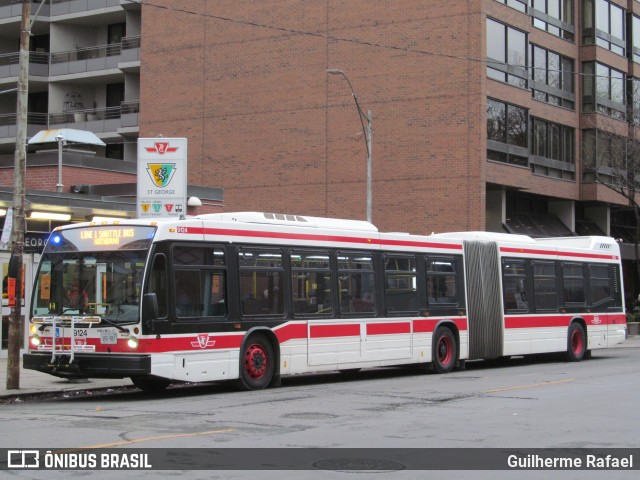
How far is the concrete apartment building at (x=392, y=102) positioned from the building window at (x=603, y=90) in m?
0.07

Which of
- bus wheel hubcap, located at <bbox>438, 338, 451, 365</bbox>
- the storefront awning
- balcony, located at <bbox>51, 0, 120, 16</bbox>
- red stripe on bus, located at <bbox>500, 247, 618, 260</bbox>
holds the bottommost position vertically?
bus wheel hubcap, located at <bbox>438, 338, 451, 365</bbox>

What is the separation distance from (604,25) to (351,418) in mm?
39899

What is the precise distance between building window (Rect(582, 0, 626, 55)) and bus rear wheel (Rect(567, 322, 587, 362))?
25082mm

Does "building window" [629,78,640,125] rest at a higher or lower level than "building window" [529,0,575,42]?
lower

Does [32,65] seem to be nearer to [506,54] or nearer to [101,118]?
[101,118]

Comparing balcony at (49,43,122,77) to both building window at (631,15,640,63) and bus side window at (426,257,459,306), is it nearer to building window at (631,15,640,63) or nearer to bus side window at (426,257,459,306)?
building window at (631,15,640,63)

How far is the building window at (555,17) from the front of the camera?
43281mm

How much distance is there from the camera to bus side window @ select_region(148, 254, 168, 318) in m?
14.9

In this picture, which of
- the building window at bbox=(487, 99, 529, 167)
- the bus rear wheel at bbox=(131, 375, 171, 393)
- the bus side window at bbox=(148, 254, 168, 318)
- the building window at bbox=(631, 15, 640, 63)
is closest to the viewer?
the bus side window at bbox=(148, 254, 168, 318)

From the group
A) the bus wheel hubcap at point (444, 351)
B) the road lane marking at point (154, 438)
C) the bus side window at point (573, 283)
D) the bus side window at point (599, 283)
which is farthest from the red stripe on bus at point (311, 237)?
the bus side window at point (599, 283)

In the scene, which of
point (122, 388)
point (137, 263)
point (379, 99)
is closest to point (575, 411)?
point (137, 263)

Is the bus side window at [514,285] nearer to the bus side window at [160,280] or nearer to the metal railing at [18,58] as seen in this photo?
the bus side window at [160,280]

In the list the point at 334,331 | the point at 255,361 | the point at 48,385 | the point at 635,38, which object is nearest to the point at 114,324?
the point at 255,361

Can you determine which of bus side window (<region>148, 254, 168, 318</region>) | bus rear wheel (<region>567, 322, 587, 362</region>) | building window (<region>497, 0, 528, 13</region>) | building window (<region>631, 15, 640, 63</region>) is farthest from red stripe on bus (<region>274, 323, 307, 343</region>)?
building window (<region>631, 15, 640, 63</region>)
